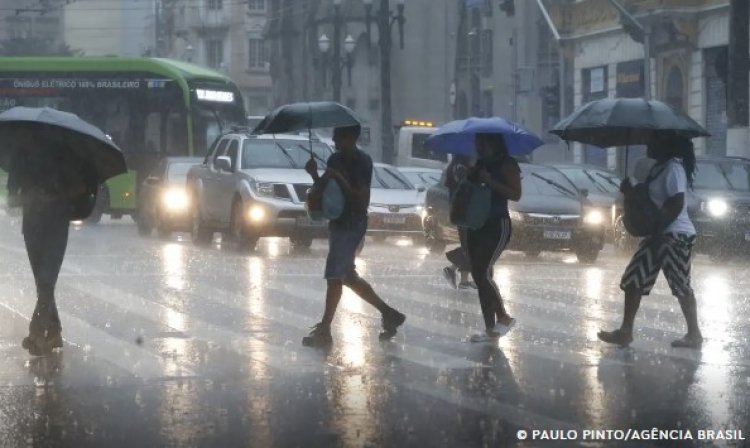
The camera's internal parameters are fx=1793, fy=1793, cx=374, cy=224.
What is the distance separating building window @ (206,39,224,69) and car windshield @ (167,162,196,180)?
238 ft

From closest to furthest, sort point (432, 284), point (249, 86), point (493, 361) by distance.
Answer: point (493, 361) < point (432, 284) < point (249, 86)

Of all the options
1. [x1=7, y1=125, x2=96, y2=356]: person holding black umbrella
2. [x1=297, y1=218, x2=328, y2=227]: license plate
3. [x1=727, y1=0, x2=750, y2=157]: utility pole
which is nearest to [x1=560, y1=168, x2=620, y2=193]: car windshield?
[x1=727, y1=0, x2=750, y2=157]: utility pole

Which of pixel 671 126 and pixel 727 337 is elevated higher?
pixel 671 126

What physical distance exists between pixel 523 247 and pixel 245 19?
81.1m

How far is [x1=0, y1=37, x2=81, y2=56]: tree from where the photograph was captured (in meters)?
105

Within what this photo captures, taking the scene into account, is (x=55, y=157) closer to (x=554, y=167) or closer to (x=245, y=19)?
(x=554, y=167)

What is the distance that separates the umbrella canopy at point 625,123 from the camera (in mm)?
13258

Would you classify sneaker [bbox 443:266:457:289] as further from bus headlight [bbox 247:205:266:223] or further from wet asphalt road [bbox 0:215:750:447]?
bus headlight [bbox 247:205:266:223]

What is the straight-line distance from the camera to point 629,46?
49.0 metres

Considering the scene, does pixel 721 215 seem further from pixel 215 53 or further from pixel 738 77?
pixel 215 53

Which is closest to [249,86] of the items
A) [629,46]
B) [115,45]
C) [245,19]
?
[245,19]

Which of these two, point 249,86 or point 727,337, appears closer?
point 727,337

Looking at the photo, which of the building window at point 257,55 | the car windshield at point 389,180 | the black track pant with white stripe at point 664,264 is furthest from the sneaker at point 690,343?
the building window at point 257,55

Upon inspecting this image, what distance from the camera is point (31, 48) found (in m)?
107
